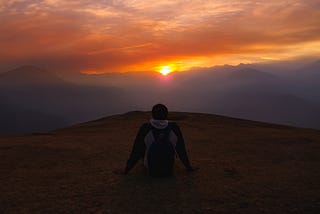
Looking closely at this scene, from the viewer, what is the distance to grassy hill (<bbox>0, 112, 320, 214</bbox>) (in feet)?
19.0

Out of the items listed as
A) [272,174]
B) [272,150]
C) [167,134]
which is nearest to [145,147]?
[167,134]

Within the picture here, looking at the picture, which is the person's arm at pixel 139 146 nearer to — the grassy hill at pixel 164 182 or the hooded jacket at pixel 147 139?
the hooded jacket at pixel 147 139

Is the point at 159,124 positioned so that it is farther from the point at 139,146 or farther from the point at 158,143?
the point at 139,146

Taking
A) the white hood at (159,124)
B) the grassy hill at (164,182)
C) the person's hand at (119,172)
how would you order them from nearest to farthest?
the grassy hill at (164,182) → the white hood at (159,124) → the person's hand at (119,172)

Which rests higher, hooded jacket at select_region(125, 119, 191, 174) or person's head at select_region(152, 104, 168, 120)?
person's head at select_region(152, 104, 168, 120)

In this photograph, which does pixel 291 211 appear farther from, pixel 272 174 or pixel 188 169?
pixel 188 169

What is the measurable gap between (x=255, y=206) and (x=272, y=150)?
20.0 feet

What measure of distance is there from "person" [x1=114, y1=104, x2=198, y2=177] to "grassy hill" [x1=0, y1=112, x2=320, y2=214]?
30 cm

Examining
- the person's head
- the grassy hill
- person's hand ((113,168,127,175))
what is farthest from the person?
person's hand ((113,168,127,175))

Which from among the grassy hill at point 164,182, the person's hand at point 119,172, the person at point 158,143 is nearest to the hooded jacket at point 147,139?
the person at point 158,143

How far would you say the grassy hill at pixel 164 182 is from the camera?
19.0ft

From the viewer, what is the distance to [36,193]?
21.8ft

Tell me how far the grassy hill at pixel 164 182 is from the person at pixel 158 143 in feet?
0.97

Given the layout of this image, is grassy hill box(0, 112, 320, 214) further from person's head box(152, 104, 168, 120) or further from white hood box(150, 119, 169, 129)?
person's head box(152, 104, 168, 120)
